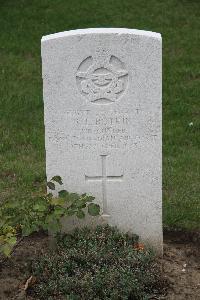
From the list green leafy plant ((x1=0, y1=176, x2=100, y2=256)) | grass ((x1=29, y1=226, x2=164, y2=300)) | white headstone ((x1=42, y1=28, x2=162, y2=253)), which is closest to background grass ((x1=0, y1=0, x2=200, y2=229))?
white headstone ((x1=42, y1=28, x2=162, y2=253))

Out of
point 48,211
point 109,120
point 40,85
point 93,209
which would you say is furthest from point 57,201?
point 40,85

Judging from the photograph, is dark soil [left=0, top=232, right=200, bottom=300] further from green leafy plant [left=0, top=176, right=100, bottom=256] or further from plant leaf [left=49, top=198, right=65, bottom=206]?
plant leaf [left=49, top=198, right=65, bottom=206]

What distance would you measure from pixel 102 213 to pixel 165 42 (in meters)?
5.71

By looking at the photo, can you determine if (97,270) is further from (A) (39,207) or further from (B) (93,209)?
(A) (39,207)

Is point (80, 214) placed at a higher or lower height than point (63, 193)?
lower

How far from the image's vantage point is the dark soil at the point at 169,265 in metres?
4.47

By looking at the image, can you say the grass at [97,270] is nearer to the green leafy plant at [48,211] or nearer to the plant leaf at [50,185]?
the green leafy plant at [48,211]

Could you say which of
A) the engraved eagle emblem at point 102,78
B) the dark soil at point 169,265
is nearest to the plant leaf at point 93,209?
the dark soil at point 169,265

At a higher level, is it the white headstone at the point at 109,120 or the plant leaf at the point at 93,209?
the white headstone at the point at 109,120

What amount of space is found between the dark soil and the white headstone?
0.21 metres

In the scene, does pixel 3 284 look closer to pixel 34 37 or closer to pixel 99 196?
pixel 99 196

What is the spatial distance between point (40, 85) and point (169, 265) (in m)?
4.47

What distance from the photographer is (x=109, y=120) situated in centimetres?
465

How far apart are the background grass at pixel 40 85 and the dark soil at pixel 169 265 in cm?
23
